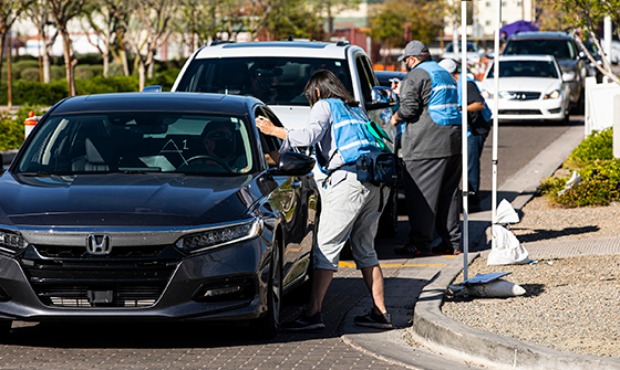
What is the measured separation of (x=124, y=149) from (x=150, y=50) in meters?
32.3

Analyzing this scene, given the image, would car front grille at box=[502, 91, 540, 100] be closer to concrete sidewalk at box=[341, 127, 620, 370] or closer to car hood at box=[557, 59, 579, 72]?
car hood at box=[557, 59, 579, 72]

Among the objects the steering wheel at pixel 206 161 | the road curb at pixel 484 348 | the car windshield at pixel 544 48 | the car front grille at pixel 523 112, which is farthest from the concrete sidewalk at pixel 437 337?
the car windshield at pixel 544 48

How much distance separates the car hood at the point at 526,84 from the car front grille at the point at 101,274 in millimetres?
22306

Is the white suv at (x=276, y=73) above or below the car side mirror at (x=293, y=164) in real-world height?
above

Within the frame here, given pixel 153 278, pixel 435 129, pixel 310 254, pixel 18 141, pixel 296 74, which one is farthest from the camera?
pixel 18 141

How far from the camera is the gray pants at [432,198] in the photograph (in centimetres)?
1176

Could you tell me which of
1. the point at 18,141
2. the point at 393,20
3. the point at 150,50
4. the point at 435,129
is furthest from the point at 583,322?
the point at 393,20

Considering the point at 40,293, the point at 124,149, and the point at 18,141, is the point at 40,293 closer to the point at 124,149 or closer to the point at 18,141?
the point at 124,149

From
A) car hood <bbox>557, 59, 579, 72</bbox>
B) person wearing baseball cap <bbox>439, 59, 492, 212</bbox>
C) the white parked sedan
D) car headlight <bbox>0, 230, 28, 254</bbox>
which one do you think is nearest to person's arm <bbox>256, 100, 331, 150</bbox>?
car headlight <bbox>0, 230, 28, 254</bbox>

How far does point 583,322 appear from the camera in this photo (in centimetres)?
804

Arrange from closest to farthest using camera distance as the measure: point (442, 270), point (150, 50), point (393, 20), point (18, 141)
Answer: point (442, 270), point (18, 141), point (150, 50), point (393, 20)

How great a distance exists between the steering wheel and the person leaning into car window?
1.31 feet

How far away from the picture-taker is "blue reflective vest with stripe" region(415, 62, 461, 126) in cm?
1164

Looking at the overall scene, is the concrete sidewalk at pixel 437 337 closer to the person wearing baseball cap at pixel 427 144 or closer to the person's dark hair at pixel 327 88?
the person wearing baseball cap at pixel 427 144
